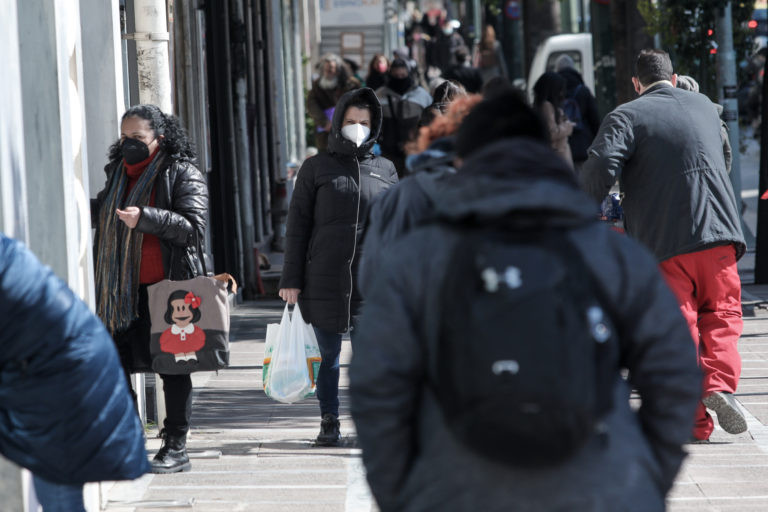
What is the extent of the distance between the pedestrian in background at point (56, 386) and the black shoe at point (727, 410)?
352 centimetres

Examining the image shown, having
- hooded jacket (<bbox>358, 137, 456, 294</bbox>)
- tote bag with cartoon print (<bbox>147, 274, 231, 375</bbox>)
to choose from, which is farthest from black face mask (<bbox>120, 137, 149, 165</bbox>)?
hooded jacket (<bbox>358, 137, 456, 294</bbox>)

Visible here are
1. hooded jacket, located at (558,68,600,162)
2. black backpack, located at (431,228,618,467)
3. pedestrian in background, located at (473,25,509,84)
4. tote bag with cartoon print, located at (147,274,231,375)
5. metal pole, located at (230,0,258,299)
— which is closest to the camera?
black backpack, located at (431,228,618,467)

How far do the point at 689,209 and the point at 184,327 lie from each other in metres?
2.39

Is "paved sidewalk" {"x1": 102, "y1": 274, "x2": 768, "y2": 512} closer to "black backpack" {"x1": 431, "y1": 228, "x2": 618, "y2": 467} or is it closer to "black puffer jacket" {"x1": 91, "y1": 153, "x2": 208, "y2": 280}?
"black puffer jacket" {"x1": 91, "y1": 153, "x2": 208, "y2": 280}

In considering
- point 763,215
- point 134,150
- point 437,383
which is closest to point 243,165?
point 763,215

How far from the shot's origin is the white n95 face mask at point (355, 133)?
21.4 ft

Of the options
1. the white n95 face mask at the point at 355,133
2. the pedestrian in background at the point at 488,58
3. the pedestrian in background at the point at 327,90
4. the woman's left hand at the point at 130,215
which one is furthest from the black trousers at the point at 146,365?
the pedestrian in background at the point at 488,58

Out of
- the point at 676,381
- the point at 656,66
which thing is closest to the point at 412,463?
the point at 676,381

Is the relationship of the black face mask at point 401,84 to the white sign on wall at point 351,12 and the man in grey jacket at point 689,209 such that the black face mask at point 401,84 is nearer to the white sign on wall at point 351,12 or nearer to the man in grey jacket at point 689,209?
the man in grey jacket at point 689,209

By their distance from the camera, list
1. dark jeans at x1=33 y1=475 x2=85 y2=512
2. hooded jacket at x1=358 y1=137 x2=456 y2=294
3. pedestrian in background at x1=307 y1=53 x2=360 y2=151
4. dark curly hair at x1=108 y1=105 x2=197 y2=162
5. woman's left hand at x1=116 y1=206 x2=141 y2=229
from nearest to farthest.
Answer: hooded jacket at x1=358 y1=137 x2=456 y2=294 < dark jeans at x1=33 y1=475 x2=85 y2=512 < woman's left hand at x1=116 y1=206 x2=141 y2=229 < dark curly hair at x1=108 y1=105 x2=197 y2=162 < pedestrian in background at x1=307 y1=53 x2=360 y2=151

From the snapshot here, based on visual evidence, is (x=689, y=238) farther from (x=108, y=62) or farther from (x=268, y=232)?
(x=268, y=232)

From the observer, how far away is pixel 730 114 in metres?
13.1

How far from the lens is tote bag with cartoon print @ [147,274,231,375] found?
5945mm

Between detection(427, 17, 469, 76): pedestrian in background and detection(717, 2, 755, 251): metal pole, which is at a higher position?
detection(427, 17, 469, 76): pedestrian in background
